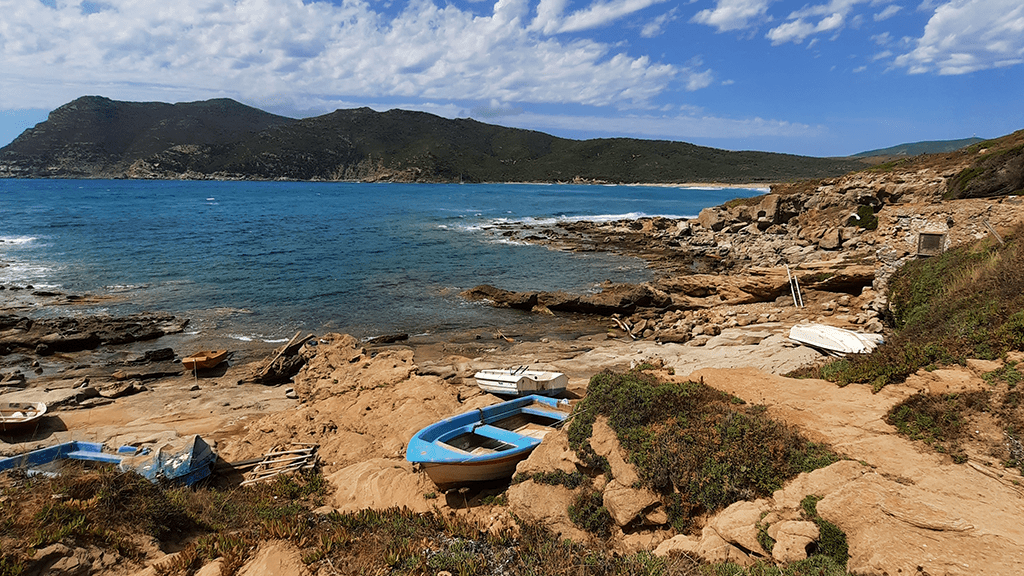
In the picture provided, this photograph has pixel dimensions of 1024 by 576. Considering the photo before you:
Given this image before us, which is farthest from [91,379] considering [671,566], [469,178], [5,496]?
[469,178]

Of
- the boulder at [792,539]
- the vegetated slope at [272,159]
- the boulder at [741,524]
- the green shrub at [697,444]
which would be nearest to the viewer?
the boulder at [792,539]

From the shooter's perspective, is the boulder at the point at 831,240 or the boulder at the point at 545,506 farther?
the boulder at the point at 831,240

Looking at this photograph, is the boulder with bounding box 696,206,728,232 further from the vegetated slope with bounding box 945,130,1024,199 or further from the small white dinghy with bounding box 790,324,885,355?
the small white dinghy with bounding box 790,324,885,355

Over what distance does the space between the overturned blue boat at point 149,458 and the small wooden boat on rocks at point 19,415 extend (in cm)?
262

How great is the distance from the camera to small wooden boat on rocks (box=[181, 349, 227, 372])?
15.1 meters

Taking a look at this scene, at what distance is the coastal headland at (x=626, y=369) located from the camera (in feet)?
15.5

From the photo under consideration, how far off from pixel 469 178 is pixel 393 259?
156756mm

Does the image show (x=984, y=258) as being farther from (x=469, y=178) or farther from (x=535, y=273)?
(x=469, y=178)

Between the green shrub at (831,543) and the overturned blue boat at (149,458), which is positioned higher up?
the green shrub at (831,543)

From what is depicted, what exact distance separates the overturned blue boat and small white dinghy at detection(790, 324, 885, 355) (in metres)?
12.7

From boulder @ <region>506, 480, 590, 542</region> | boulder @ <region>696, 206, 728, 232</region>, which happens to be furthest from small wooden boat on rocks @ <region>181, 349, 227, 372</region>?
Answer: boulder @ <region>696, 206, 728, 232</region>

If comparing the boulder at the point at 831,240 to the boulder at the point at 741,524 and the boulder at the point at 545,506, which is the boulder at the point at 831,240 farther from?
the boulder at the point at 545,506

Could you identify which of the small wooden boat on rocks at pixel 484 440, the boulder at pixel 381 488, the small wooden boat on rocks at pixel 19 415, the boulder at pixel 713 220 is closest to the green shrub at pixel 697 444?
the small wooden boat on rocks at pixel 484 440

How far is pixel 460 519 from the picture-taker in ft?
20.9
